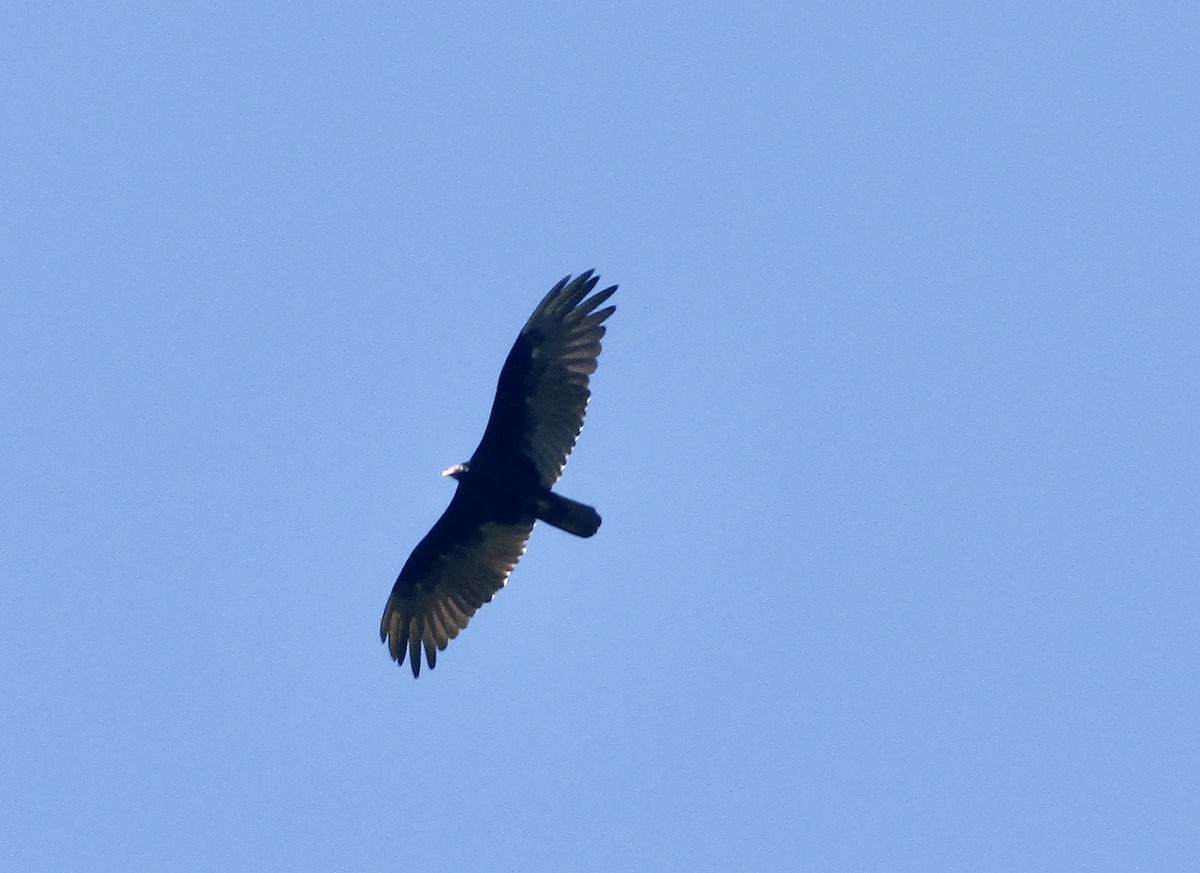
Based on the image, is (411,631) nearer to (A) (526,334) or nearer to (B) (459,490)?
(B) (459,490)

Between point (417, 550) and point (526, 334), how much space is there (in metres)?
2.98

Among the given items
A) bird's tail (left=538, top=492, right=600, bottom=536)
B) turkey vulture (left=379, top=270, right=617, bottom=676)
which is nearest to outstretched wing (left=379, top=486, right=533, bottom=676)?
turkey vulture (left=379, top=270, right=617, bottom=676)

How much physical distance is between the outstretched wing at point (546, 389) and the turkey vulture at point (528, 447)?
0.04 ft

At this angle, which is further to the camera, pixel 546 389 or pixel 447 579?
pixel 447 579

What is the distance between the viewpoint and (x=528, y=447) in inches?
767

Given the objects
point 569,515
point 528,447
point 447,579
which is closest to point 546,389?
point 528,447

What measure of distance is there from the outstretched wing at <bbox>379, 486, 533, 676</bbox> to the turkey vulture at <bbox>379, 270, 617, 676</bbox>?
0.04 ft

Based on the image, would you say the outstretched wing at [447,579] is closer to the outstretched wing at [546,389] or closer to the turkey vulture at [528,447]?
the turkey vulture at [528,447]

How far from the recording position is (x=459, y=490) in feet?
65.0

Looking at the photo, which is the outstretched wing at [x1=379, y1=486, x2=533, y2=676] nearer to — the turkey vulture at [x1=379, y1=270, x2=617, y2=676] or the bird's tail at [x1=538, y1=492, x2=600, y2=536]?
the turkey vulture at [x1=379, y1=270, x2=617, y2=676]

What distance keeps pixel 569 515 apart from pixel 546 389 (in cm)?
150

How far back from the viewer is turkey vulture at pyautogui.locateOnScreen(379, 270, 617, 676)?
19422mm

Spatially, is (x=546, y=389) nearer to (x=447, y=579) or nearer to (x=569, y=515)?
(x=569, y=515)

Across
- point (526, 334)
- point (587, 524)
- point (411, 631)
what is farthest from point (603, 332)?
point (411, 631)
